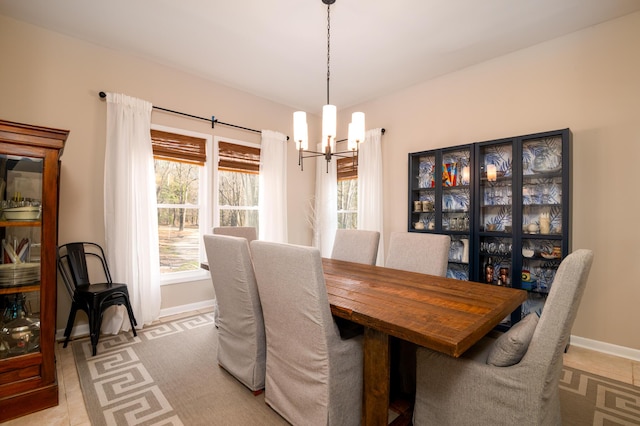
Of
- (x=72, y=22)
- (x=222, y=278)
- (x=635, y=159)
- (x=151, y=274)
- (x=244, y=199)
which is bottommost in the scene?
(x=151, y=274)

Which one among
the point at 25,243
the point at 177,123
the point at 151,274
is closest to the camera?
the point at 25,243

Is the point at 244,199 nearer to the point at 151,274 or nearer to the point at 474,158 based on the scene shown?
the point at 151,274

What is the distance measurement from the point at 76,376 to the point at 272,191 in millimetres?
2761

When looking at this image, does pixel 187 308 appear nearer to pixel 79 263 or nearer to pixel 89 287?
pixel 89 287

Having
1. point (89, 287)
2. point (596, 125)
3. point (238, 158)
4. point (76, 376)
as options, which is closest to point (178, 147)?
point (238, 158)

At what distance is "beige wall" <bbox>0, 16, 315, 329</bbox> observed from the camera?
2.60 meters

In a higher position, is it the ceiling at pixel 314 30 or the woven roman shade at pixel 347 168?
the ceiling at pixel 314 30

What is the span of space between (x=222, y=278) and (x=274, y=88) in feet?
9.37

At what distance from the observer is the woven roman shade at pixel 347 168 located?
14.5 feet

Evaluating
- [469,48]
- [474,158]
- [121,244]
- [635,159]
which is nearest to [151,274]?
[121,244]

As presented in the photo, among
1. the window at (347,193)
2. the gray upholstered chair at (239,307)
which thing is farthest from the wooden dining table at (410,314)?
the window at (347,193)

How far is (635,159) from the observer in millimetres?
2445

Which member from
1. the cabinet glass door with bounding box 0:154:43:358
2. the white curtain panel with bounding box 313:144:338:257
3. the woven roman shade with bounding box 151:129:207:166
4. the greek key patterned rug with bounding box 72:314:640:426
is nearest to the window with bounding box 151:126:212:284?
the woven roman shade with bounding box 151:129:207:166

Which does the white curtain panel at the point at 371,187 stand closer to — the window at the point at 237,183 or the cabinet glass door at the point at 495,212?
the cabinet glass door at the point at 495,212
